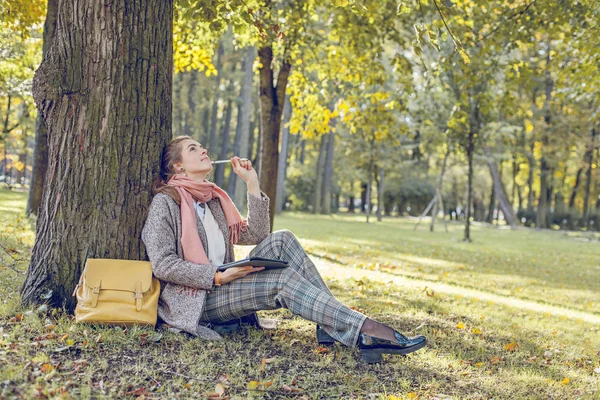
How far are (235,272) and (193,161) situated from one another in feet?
3.06

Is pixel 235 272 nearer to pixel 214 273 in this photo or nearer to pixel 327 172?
pixel 214 273

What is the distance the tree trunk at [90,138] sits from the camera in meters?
4.12

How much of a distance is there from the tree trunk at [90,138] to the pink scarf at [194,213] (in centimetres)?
37

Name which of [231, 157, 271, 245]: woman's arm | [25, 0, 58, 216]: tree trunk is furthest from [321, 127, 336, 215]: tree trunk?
[231, 157, 271, 245]: woman's arm

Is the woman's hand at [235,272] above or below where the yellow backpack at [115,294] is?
above

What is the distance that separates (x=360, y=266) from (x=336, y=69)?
333cm

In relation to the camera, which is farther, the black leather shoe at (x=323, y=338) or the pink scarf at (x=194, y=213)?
the black leather shoe at (x=323, y=338)

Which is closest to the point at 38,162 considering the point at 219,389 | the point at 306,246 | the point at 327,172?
the point at 306,246

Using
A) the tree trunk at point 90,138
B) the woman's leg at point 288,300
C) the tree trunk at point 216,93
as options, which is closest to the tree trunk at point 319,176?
the tree trunk at point 216,93

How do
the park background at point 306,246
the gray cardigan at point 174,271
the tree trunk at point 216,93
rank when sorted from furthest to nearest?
the tree trunk at point 216,93, the gray cardigan at point 174,271, the park background at point 306,246

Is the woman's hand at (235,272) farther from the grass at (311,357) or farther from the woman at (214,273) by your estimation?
the grass at (311,357)

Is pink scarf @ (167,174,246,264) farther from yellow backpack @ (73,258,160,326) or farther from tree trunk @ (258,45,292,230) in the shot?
tree trunk @ (258,45,292,230)

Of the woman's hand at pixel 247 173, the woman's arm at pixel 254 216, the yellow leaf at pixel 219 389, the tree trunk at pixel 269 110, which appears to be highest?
the tree trunk at pixel 269 110

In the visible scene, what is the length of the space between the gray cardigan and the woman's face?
282 millimetres
